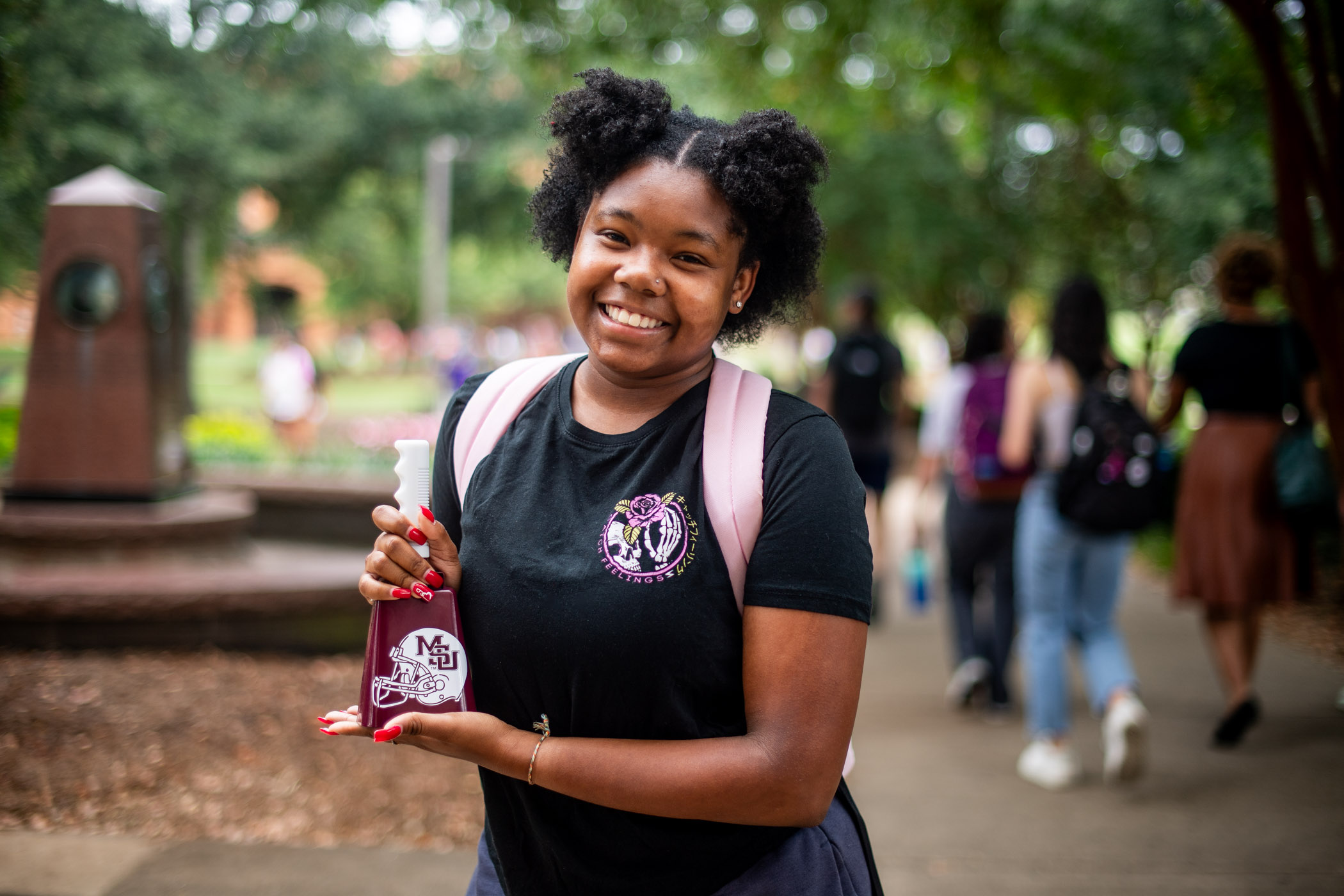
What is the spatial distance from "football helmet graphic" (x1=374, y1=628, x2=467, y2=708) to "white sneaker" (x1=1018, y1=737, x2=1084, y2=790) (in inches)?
147

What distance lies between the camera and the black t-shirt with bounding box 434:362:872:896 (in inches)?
62.7

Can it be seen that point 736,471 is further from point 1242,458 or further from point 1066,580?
point 1242,458

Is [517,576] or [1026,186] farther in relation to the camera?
[1026,186]

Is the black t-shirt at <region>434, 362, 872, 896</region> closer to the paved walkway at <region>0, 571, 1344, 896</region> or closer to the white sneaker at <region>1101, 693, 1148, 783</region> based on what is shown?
the paved walkway at <region>0, 571, 1344, 896</region>

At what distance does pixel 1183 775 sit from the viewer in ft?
16.1

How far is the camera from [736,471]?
1630 mm

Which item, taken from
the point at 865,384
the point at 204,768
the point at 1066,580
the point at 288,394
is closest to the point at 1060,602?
the point at 1066,580

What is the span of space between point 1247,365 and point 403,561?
456 cm

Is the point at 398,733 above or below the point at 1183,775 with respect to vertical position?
above

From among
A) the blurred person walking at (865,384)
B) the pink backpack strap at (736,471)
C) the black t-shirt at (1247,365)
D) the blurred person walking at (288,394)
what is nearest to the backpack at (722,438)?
the pink backpack strap at (736,471)

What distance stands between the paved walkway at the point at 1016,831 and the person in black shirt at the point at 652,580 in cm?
209

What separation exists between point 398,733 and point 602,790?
0.98ft

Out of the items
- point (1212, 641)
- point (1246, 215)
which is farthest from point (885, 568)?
point (1212, 641)

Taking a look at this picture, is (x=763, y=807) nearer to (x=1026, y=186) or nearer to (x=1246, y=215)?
(x=1246, y=215)
